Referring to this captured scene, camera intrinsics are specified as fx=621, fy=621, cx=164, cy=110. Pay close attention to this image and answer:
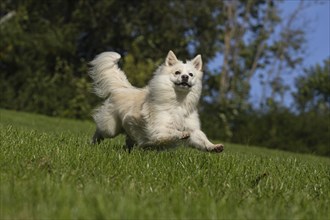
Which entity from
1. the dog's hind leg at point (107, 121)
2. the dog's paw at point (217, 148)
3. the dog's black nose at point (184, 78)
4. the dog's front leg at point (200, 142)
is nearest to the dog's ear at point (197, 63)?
the dog's black nose at point (184, 78)

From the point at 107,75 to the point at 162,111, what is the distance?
151 cm

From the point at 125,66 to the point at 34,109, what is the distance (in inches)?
237

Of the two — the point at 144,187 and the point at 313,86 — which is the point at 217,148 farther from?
the point at 313,86

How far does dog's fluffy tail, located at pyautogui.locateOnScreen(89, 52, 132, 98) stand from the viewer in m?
9.37

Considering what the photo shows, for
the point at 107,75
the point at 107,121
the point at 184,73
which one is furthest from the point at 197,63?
the point at 107,121

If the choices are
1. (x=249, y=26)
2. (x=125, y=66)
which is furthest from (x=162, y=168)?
(x=249, y=26)

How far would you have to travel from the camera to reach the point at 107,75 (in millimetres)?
9422

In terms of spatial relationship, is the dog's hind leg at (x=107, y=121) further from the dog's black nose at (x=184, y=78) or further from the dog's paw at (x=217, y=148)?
the dog's paw at (x=217, y=148)

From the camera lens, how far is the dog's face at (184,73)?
835 cm

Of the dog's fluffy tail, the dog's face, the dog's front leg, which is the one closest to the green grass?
the dog's front leg

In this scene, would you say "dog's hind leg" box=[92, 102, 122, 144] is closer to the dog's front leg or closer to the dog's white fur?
the dog's white fur

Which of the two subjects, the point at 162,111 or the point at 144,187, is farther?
the point at 162,111

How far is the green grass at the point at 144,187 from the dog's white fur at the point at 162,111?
854 millimetres

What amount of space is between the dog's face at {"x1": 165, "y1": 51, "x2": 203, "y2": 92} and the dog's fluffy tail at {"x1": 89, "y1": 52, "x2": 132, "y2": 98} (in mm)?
991
